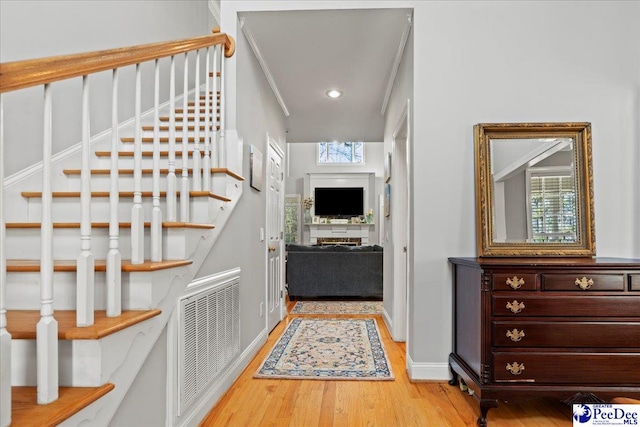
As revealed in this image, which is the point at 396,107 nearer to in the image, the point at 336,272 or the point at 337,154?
the point at 336,272

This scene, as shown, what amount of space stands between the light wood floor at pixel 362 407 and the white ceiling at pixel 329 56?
264 cm

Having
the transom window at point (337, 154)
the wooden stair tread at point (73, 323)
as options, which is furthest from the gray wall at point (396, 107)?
the transom window at point (337, 154)

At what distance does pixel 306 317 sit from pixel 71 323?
12.3 feet

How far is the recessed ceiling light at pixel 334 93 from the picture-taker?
4.33 metres

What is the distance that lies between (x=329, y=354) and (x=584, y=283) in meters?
2.01

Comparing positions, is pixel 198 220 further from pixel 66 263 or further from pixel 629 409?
pixel 629 409

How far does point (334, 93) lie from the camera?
4.39 metres

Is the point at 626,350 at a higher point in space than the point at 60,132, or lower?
lower

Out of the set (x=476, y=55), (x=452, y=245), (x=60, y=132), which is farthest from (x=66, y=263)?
(x=476, y=55)

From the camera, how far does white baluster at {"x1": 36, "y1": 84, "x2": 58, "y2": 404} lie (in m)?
1.08

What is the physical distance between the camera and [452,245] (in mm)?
2695

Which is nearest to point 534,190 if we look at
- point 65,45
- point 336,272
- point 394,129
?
point 394,129

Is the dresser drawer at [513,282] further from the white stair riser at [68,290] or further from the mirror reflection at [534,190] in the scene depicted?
the white stair riser at [68,290]

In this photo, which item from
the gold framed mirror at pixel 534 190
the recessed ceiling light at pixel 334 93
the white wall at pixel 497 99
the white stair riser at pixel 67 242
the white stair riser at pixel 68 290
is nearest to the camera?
the white stair riser at pixel 68 290
